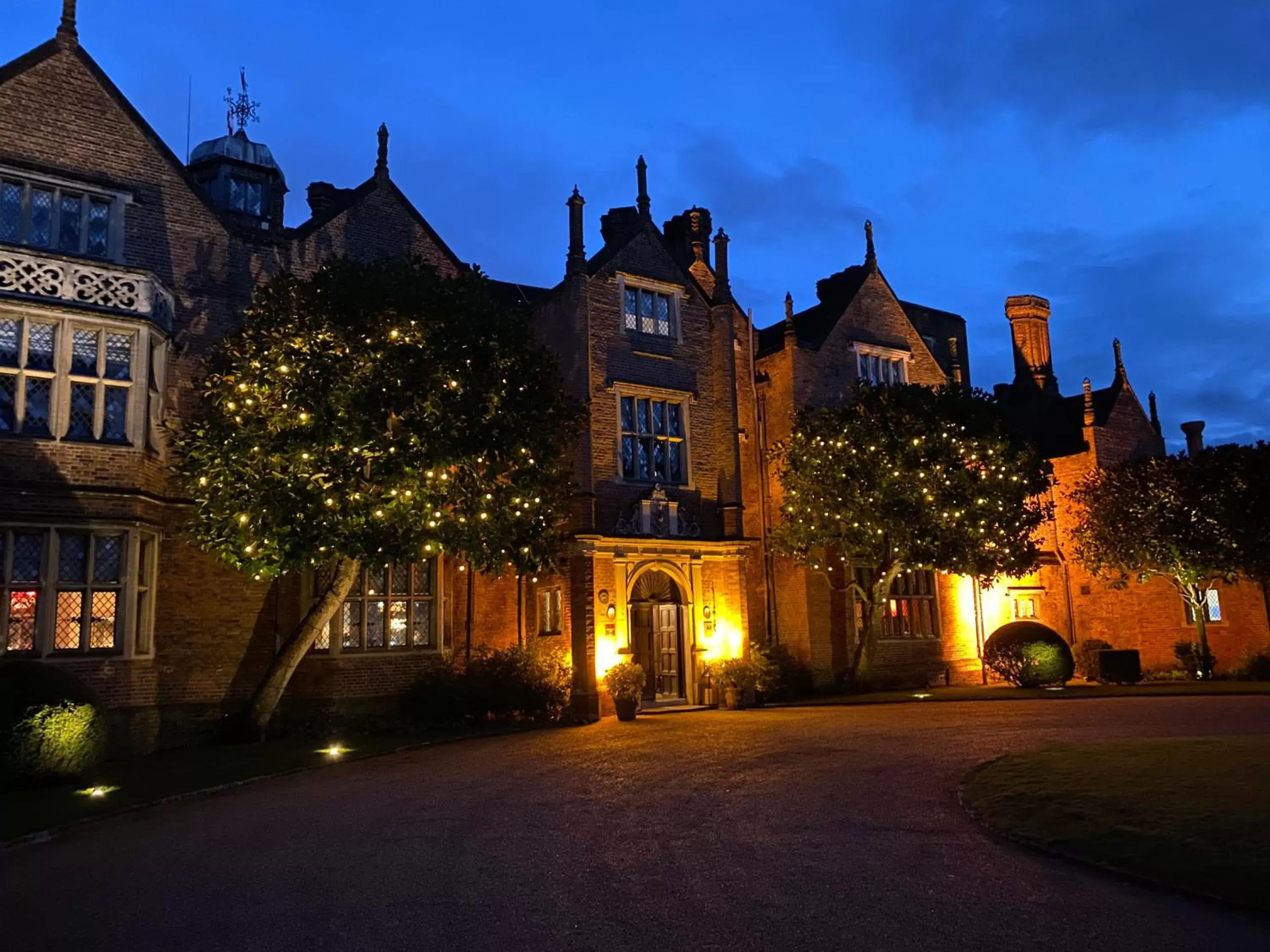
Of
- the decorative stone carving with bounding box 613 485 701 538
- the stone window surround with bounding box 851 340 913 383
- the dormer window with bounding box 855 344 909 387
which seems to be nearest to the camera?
the decorative stone carving with bounding box 613 485 701 538

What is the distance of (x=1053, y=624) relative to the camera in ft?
121

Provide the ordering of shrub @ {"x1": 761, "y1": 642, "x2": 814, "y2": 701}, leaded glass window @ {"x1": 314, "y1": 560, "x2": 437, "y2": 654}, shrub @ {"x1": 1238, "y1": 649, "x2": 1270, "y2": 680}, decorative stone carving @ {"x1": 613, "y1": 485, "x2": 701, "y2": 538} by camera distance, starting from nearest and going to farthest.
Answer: leaded glass window @ {"x1": 314, "y1": 560, "x2": 437, "y2": 654}, decorative stone carving @ {"x1": 613, "y1": 485, "x2": 701, "y2": 538}, shrub @ {"x1": 761, "y1": 642, "x2": 814, "y2": 701}, shrub @ {"x1": 1238, "y1": 649, "x2": 1270, "y2": 680}

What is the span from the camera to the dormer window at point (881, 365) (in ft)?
107

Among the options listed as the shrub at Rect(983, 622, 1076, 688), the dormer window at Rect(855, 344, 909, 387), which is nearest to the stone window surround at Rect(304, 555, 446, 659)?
the dormer window at Rect(855, 344, 909, 387)

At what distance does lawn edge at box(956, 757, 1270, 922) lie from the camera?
24.4ft

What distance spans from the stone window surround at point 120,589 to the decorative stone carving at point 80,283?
162 inches

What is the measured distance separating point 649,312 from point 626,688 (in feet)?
34.4

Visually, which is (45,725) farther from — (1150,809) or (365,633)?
(1150,809)

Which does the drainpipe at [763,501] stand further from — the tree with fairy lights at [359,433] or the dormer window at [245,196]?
the dormer window at [245,196]

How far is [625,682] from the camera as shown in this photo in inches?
917

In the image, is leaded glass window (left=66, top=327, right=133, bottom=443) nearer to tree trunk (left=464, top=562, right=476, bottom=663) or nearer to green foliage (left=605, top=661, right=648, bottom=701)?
tree trunk (left=464, top=562, right=476, bottom=663)

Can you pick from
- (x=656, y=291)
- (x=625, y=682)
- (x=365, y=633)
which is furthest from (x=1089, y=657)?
(x=365, y=633)

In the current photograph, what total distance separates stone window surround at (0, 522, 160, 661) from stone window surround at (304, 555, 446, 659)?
284 centimetres

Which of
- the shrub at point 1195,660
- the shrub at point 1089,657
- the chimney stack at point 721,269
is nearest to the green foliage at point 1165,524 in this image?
the shrub at point 1195,660
